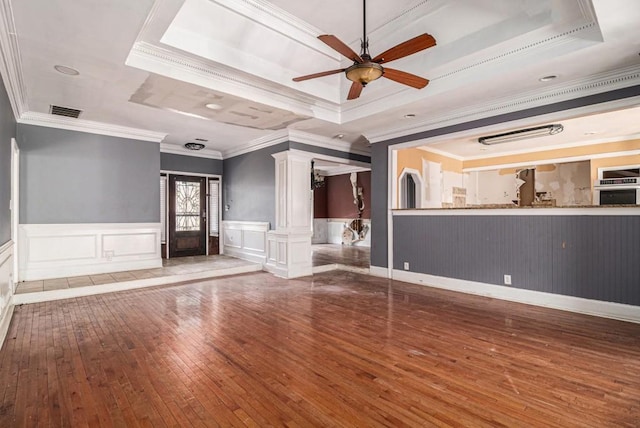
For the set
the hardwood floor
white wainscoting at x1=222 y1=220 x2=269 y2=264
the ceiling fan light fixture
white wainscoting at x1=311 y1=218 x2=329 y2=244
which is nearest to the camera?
the hardwood floor

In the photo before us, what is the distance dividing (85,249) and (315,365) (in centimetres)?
512

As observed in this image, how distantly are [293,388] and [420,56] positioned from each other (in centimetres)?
403

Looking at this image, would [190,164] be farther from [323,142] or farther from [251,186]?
[323,142]

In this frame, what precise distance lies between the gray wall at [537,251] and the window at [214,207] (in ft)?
16.4

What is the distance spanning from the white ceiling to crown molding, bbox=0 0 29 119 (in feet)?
0.06

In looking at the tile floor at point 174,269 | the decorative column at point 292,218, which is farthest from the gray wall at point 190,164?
the decorative column at point 292,218

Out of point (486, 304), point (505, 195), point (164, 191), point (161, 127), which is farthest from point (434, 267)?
point (164, 191)

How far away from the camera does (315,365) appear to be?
2.54 metres

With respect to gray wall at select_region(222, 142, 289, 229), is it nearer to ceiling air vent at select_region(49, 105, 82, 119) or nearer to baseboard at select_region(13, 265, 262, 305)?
baseboard at select_region(13, 265, 262, 305)

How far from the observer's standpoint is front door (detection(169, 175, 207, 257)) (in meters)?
7.81

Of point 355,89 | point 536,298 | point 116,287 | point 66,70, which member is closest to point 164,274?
point 116,287

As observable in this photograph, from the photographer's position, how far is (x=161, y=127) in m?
5.88

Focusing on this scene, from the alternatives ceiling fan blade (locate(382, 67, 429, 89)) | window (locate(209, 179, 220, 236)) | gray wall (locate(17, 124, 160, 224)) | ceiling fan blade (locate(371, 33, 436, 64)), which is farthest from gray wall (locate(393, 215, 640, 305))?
gray wall (locate(17, 124, 160, 224))

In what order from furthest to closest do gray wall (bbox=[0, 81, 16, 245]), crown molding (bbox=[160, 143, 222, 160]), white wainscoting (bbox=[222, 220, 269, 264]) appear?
crown molding (bbox=[160, 143, 222, 160]), white wainscoting (bbox=[222, 220, 269, 264]), gray wall (bbox=[0, 81, 16, 245])
